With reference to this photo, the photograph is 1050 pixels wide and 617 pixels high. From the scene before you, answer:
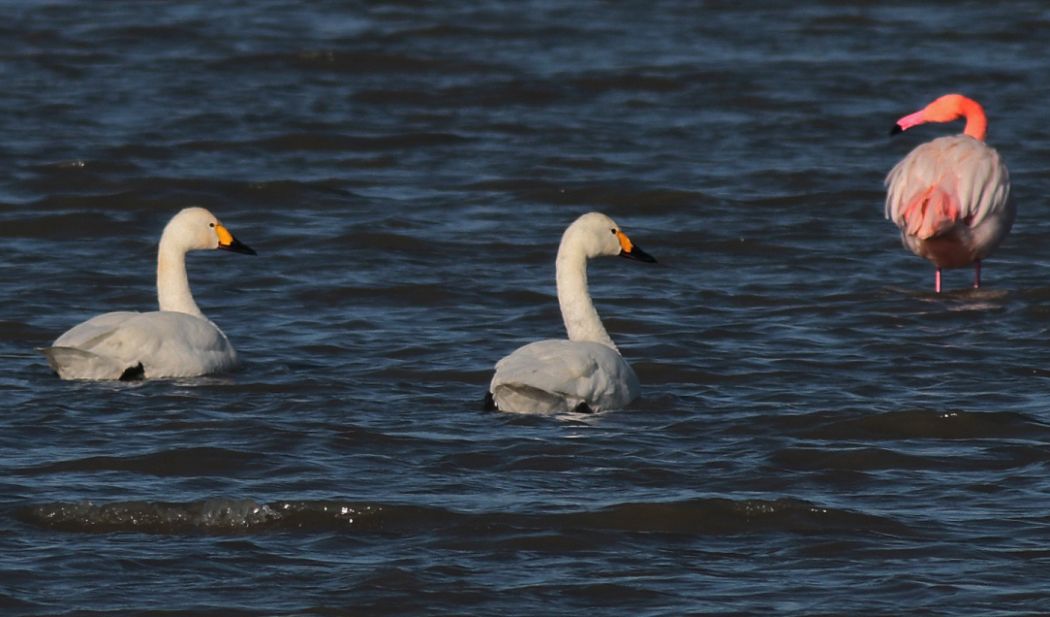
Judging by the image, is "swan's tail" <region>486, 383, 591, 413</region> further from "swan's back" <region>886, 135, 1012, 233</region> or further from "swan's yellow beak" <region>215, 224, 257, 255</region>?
"swan's back" <region>886, 135, 1012, 233</region>

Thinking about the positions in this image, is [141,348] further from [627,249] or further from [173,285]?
[627,249]

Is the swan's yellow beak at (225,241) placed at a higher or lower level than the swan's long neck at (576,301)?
higher

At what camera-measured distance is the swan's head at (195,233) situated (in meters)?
11.2

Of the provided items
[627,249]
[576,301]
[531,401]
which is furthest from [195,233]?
[531,401]

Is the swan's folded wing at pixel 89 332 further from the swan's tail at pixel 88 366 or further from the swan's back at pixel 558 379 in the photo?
the swan's back at pixel 558 379

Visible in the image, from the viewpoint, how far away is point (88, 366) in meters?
9.98

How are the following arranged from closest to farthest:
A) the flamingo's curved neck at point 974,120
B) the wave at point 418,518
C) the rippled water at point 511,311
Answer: the rippled water at point 511,311
the wave at point 418,518
the flamingo's curved neck at point 974,120

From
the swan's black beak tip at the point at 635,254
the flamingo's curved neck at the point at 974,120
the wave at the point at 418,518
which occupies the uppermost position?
the flamingo's curved neck at the point at 974,120

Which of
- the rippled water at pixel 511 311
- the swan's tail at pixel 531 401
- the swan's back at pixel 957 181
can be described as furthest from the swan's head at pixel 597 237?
the swan's back at pixel 957 181

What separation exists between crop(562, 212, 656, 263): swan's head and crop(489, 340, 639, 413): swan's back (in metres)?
1.09

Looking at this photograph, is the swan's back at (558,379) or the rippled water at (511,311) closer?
the rippled water at (511,311)

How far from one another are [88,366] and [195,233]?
1.45m

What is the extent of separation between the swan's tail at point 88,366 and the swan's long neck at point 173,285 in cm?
100

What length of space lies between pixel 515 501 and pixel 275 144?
9.34 m
